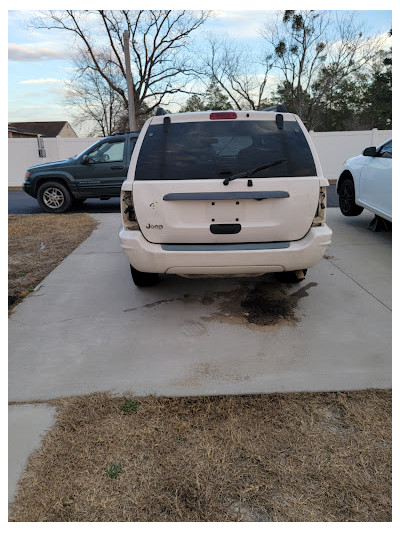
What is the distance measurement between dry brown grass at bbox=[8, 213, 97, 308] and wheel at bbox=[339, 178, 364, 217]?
196 inches

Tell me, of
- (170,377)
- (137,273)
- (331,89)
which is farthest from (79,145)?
(331,89)

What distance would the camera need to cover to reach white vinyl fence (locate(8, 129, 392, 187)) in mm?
18906

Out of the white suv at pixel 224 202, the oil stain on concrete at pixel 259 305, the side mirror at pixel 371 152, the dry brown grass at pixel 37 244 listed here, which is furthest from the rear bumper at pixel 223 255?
the side mirror at pixel 371 152

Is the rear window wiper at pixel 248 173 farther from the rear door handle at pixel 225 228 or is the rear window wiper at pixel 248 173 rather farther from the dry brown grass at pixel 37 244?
the dry brown grass at pixel 37 244

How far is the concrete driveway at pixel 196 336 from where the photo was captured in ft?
9.63

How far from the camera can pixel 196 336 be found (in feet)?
11.7

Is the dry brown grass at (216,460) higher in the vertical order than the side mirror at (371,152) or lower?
lower

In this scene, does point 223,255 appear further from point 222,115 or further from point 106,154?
point 106,154

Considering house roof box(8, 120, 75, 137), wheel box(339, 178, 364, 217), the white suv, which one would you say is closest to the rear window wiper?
the white suv

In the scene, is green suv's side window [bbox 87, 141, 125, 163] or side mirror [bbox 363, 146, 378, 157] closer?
side mirror [bbox 363, 146, 378, 157]

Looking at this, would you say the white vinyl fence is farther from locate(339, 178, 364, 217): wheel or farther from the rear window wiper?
the rear window wiper

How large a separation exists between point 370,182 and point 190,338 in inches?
184

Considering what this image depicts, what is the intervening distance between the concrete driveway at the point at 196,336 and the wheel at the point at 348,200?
2.66m
